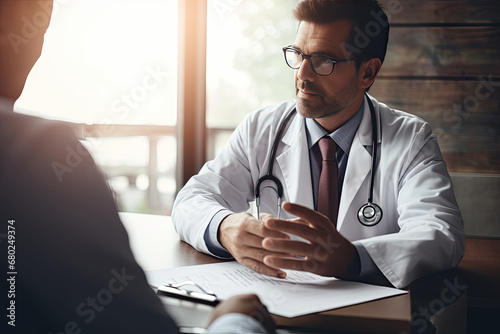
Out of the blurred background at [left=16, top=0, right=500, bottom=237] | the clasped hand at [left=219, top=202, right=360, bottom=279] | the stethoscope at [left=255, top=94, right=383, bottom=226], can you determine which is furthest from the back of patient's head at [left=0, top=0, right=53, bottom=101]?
the blurred background at [left=16, top=0, right=500, bottom=237]

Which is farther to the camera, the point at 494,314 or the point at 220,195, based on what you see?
the point at 220,195

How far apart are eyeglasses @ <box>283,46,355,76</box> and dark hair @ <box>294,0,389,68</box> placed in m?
0.07

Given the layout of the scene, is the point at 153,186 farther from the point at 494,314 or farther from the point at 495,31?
the point at 494,314

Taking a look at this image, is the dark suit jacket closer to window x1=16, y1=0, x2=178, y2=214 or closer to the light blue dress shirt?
the light blue dress shirt

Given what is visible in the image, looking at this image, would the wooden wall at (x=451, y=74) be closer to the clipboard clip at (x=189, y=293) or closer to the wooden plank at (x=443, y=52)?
the wooden plank at (x=443, y=52)

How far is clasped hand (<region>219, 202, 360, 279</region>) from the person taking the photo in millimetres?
982

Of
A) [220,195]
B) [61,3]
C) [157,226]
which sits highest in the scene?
[61,3]

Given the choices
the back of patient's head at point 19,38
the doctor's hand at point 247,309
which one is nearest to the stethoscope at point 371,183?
the doctor's hand at point 247,309

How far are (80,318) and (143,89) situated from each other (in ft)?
7.11

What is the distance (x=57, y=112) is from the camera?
9.85ft

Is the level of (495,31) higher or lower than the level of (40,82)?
higher

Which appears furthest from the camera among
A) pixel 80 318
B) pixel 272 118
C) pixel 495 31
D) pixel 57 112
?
pixel 57 112

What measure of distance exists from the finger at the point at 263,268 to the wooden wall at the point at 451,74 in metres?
1.20

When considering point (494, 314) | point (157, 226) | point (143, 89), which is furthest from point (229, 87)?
point (494, 314)
